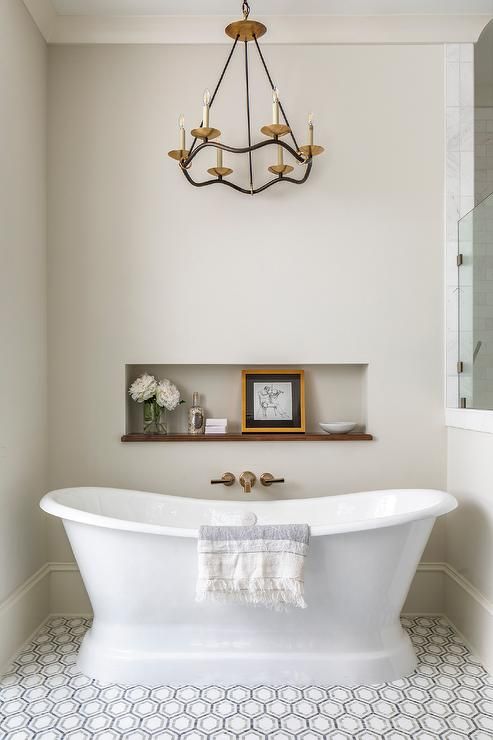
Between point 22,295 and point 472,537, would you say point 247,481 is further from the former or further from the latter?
point 22,295

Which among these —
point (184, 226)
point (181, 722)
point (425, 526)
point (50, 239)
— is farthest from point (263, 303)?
point (181, 722)

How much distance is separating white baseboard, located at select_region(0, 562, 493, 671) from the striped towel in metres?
0.88

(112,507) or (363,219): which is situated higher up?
(363,219)

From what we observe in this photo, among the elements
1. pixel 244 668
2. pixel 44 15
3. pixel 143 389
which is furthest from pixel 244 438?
pixel 44 15

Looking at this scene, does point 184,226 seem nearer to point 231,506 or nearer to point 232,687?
point 231,506

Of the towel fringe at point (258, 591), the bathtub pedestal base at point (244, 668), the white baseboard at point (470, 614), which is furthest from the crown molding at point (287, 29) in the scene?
the bathtub pedestal base at point (244, 668)

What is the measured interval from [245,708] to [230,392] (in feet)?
4.89

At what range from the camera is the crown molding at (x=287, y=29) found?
2955 millimetres

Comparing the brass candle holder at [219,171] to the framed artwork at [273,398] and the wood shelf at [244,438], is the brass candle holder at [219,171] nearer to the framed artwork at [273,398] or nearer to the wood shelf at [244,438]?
the framed artwork at [273,398]

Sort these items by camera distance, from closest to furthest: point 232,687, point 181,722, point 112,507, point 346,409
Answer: point 181,722 → point 232,687 → point 112,507 → point 346,409

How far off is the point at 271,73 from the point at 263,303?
1126mm

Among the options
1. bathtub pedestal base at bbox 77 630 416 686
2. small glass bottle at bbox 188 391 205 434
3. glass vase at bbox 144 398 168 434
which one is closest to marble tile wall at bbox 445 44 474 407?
small glass bottle at bbox 188 391 205 434

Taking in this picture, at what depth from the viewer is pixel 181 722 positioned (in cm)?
205

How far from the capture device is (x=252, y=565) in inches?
85.9
